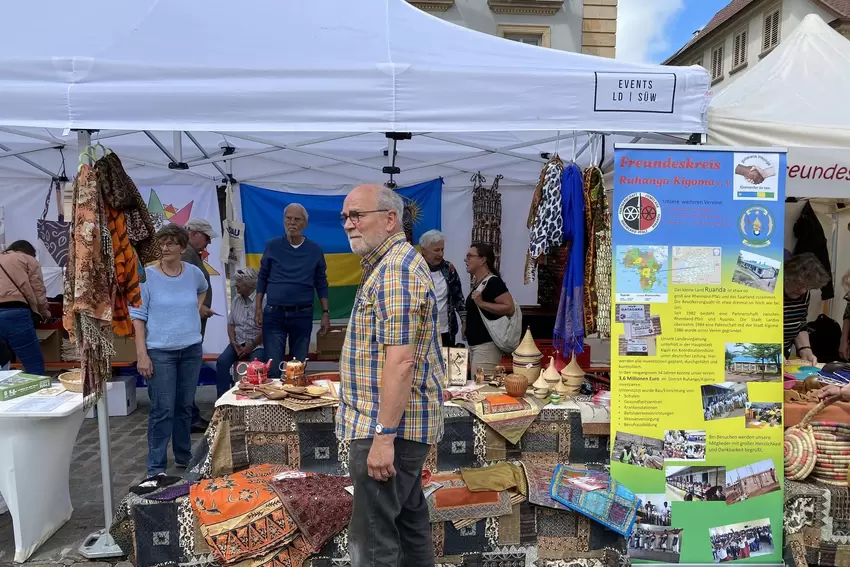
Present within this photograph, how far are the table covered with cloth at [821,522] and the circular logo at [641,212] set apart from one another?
1.51 m

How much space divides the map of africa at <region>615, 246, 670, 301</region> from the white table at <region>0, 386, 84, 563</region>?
2882 millimetres

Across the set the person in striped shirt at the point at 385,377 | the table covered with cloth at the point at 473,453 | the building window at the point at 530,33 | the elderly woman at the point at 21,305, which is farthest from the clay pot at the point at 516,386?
the building window at the point at 530,33

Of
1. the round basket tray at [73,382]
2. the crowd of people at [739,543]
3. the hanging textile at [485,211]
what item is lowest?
the crowd of people at [739,543]

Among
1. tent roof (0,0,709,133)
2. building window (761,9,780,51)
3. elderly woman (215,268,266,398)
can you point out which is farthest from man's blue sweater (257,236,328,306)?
building window (761,9,780,51)

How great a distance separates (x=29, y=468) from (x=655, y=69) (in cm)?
378

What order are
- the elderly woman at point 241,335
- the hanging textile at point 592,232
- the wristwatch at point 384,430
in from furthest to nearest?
the elderly woman at point 241,335 < the hanging textile at point 592,232 < the wristwatch at point 384,430

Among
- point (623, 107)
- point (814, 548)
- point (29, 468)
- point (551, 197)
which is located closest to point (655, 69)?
point (623, 107)

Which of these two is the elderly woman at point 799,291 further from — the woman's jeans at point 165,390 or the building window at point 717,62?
the building window at point 717,62

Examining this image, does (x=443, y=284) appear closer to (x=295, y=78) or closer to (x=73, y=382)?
(x=295, y=78)

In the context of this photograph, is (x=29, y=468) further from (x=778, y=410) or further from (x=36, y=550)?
(x=778, y=410)

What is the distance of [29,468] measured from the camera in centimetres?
290

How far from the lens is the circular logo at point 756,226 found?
2.78 m

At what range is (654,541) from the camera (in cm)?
275

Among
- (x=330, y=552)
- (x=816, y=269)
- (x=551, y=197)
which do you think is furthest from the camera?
(x=816, y=269)
